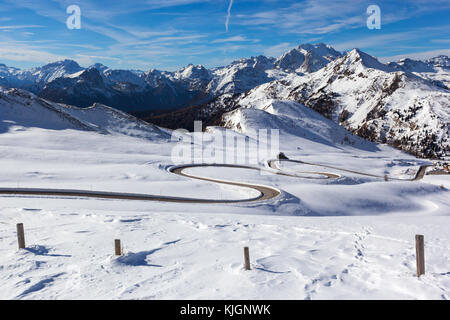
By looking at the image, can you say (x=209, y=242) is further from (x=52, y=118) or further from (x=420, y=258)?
(x=52, y=118)

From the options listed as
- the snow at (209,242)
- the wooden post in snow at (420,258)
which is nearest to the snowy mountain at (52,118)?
the snow at (209,242)

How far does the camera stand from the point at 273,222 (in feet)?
69.2

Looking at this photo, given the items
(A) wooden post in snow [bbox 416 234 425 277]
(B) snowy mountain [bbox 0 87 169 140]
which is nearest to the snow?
(A) wooden post in snow [bbox 416 234 425 277]

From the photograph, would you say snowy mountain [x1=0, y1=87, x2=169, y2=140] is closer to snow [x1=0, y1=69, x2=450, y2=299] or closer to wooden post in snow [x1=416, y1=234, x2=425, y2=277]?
snow [x1=0, y1=69, x2=450, y2=299]

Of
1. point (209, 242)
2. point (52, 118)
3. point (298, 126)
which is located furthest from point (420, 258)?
point (298, 126)

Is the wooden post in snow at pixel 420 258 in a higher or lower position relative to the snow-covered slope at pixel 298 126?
lower

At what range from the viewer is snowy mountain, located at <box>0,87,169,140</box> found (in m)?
82.1

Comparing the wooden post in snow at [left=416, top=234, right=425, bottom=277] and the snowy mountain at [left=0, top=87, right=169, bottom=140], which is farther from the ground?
the snowy mountain at [left=0, top=87, right=169, bottom=140]

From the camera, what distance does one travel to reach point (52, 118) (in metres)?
87.9

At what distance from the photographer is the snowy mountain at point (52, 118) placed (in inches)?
3231

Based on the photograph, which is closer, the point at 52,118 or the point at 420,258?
the point at 420,258

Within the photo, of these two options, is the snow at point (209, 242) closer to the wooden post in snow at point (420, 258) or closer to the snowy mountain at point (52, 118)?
the wooden post in snow at point (420, 258)

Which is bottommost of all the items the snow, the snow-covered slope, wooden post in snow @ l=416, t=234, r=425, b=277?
the snow

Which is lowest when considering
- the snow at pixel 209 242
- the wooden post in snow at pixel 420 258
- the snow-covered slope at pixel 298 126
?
the snow at pixel 209 242
